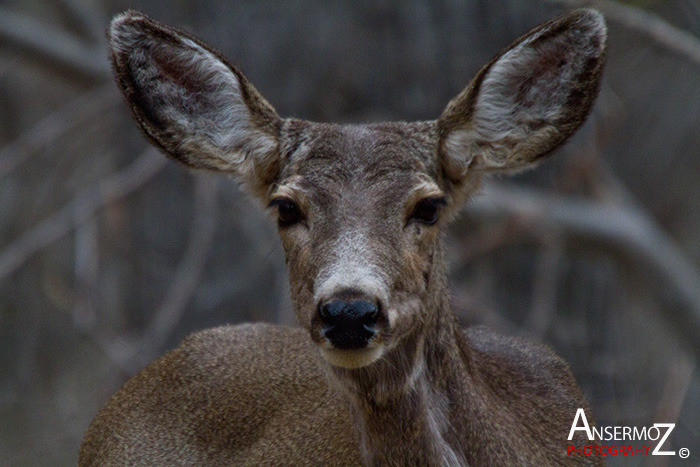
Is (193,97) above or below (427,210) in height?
above

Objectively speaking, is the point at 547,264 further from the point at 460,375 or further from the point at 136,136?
the point at 460,375

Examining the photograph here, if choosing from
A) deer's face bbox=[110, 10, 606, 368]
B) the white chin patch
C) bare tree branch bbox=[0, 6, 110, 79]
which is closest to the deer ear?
deer's face bbox=[110, 10, 606, 368]

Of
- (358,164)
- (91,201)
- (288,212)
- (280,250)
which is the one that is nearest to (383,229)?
(358,164)

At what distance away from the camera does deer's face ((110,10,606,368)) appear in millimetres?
5148

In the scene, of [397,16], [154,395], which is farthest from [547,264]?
[154,395]

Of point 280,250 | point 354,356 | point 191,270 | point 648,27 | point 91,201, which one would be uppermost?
point 354,356

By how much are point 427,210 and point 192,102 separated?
1486 mm

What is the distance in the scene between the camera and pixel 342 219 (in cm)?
526

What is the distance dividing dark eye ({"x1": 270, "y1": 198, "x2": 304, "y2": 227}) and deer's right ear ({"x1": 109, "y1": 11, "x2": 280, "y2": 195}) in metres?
0.49

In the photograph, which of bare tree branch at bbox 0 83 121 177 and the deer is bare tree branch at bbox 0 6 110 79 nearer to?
bare tree branch at bbox 0 83 121 177

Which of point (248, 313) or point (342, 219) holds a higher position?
point (342, 219)

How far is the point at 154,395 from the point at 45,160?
424 inches

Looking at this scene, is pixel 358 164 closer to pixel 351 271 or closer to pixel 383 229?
pixel 383 229

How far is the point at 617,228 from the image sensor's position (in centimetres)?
1216
